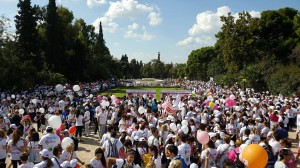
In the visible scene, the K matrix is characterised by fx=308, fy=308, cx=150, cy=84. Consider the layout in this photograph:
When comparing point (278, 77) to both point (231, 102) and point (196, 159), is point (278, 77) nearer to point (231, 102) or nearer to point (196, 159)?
point (231, 102)

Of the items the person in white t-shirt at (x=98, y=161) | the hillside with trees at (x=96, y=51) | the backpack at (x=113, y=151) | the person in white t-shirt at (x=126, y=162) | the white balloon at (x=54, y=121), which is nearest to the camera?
the person in white t-shirt at (x=126, y=162)

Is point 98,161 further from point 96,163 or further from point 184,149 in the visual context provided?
point 184,149

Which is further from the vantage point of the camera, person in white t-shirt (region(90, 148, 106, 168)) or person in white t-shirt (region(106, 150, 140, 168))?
person in white t-shirt (region(90, 148, 106, 168))

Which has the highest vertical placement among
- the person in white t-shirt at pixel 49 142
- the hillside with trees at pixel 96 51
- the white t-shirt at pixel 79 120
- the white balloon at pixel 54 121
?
the hillside with trees at pixel 96 51

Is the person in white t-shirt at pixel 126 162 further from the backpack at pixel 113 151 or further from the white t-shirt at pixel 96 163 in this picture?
the backpack at pixel 113 151

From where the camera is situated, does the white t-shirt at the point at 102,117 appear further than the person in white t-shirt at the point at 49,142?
Yes

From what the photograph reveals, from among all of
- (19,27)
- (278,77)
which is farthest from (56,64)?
(278,77)

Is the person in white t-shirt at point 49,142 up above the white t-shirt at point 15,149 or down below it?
above

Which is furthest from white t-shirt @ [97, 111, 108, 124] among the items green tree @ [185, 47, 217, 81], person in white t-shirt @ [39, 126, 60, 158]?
green tree @ [185, 47, 217, 81]

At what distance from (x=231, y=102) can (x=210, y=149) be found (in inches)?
370

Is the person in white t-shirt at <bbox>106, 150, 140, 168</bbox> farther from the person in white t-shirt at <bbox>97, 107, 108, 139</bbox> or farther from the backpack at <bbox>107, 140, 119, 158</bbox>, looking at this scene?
the person in white t-shirt at <bbox>97, 107, 108, 139</bbox>

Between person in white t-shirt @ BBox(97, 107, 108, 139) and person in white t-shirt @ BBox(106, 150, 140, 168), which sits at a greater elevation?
person in white t-shirt @ BBox(106, 150, 140, 168)

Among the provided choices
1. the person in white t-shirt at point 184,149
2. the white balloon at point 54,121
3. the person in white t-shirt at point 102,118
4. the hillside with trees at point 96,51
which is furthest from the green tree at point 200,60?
the person in white t-shirt at point 184,149

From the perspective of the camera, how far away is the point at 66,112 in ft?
49.9
